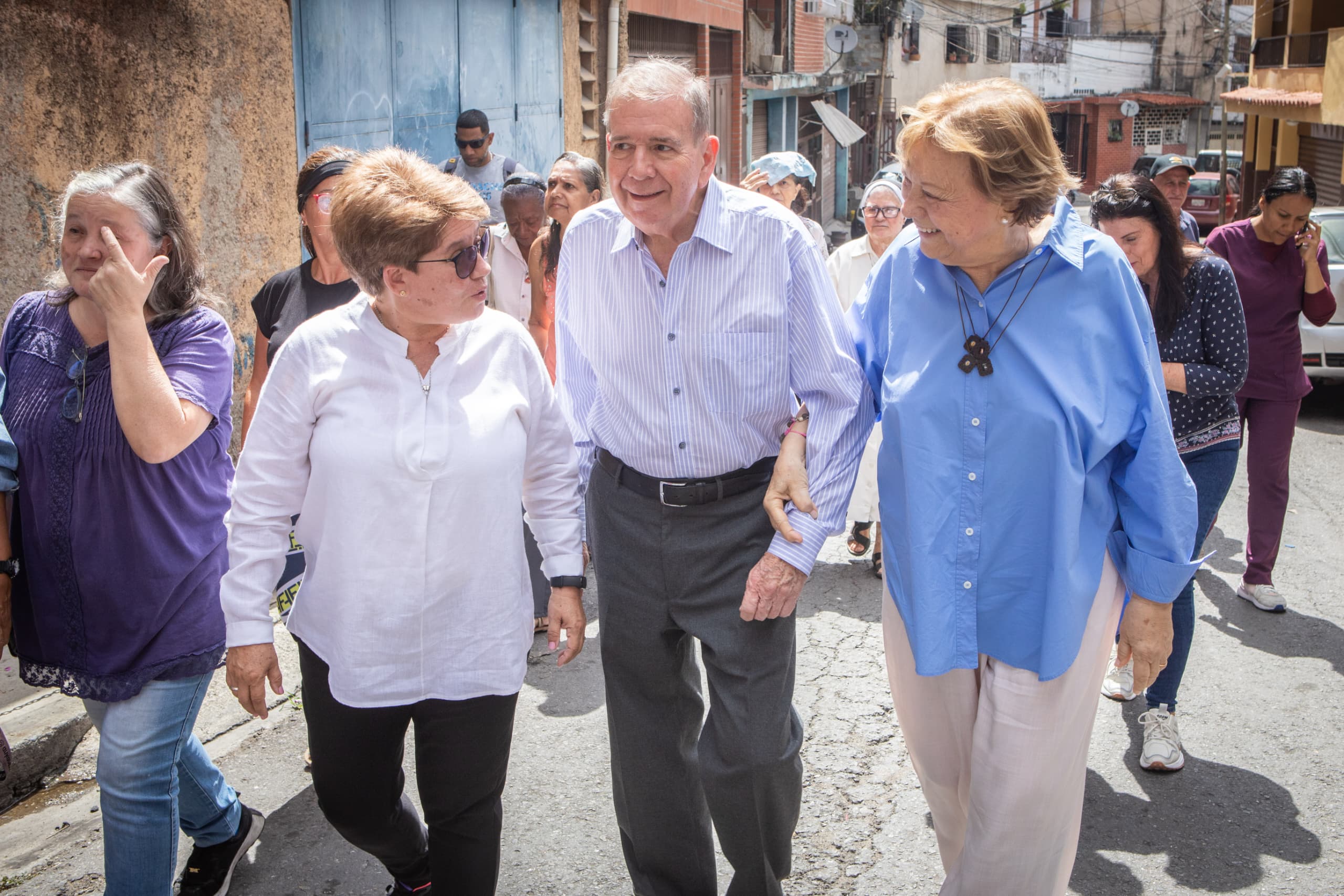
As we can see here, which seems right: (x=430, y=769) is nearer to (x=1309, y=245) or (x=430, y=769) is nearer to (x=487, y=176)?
(x=1309, y=245)

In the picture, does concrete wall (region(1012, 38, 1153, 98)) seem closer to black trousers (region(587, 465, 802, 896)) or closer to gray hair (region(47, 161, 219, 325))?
black trousers (region(587, 465, 802, 896))

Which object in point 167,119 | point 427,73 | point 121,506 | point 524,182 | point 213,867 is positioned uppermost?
point 427,73

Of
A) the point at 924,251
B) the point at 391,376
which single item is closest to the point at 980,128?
the point at 924,251

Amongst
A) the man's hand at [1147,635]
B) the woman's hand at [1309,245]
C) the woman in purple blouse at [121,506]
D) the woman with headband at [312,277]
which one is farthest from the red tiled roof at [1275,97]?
the woman in purple blouse at [121,506]

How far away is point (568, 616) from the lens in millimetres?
2838

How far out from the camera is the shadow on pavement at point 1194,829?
3.32 meters

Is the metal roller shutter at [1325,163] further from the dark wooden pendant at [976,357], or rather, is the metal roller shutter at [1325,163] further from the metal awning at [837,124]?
the dark wooden pendant at [976,357]

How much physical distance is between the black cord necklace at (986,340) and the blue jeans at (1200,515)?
1.83m

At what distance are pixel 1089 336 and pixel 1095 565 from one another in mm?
485

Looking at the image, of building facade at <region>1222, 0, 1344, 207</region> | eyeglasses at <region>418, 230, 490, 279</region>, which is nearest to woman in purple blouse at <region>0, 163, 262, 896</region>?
eyeglasses at <region>418, 230, 490, 279</region>

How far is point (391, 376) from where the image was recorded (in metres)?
2.56

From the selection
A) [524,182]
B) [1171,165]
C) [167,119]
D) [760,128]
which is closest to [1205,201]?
[760,128]

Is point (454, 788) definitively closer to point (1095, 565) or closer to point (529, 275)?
point (1095, 565)

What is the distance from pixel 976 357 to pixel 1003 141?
1.44ft
